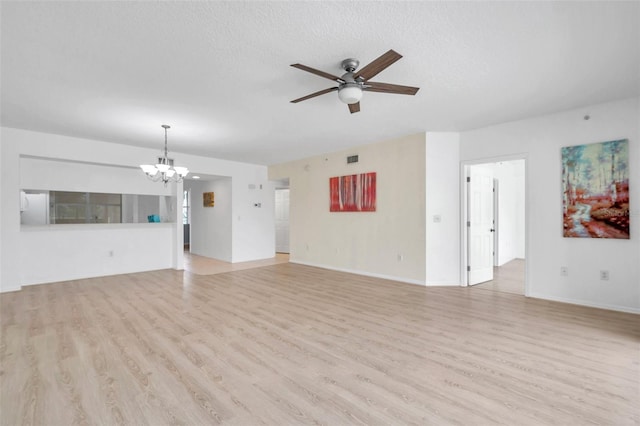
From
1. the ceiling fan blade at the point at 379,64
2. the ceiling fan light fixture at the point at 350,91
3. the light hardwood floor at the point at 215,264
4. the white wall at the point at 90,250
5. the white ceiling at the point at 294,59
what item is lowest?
the light hardwood floor at the point at 215,264

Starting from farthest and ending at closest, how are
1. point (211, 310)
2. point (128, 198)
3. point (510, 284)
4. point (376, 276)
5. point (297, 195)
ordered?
1. point (297, 195)
2. point (128, 198)
3. point (376, 276)
4. point (510, 284)
5. point (211, 310)

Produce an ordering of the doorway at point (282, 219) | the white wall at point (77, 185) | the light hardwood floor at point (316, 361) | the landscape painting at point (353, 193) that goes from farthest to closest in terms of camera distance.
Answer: the doorway at point (282, 219)
the landscape painting at point (353, 193)
the white wall at point (77, 185)
the light hardwood floor at point (316, 361)

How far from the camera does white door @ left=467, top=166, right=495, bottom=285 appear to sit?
202 inches

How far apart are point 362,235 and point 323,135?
223 cm

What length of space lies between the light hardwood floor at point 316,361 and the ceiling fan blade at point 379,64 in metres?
2.44

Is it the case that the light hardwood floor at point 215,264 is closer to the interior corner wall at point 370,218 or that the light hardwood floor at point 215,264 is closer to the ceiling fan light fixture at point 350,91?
the interior corner wall at point 370,218

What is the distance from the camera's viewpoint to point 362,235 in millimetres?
6215

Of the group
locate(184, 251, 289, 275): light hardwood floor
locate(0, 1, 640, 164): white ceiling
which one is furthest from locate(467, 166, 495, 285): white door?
locate(184, 251, 289, 275): light hardwood floor

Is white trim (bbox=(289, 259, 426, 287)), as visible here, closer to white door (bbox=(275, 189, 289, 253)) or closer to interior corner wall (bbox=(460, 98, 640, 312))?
interior corner wall (bbox=(460, 98, 640, 312))

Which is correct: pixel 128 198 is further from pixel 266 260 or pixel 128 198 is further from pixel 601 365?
pixel 601 365

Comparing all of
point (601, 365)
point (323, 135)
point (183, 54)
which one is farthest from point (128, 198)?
point (601, 365)

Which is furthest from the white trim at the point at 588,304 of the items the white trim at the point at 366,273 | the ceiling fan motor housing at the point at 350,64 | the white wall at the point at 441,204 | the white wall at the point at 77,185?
the white wall at the point at 77,185

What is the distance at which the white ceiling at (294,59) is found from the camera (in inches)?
82.4

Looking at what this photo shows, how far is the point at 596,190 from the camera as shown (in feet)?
12.7
